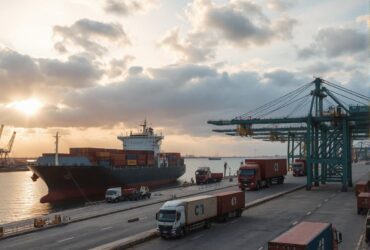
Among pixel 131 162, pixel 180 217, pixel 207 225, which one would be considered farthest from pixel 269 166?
pixel 180 217

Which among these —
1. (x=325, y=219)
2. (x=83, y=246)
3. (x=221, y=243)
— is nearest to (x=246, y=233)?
(x=221, y=243)

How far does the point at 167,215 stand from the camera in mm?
31734

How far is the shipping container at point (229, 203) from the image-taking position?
37688 mm

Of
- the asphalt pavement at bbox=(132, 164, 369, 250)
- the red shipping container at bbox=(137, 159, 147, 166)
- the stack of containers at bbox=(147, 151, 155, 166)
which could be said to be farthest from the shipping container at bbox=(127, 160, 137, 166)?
the asphalt pavement at bbox=(132, 164, 369, 250)

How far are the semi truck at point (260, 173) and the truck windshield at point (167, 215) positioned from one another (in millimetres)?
37947

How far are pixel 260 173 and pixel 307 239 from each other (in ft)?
179

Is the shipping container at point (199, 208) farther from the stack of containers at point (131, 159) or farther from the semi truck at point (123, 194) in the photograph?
the stack of containers at point (131, 159)

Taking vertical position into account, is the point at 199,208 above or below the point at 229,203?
above

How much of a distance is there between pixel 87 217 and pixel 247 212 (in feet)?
58.8

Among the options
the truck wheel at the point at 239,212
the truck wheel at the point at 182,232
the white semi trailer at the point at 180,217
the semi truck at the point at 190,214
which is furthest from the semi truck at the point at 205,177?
the truck wheel at the point at 182,232

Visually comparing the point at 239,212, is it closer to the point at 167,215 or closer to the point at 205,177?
the point at 167,215

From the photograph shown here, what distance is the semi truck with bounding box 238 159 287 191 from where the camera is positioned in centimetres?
6875

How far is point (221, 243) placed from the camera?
96.8 feet

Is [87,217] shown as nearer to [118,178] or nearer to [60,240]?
[60,240]
